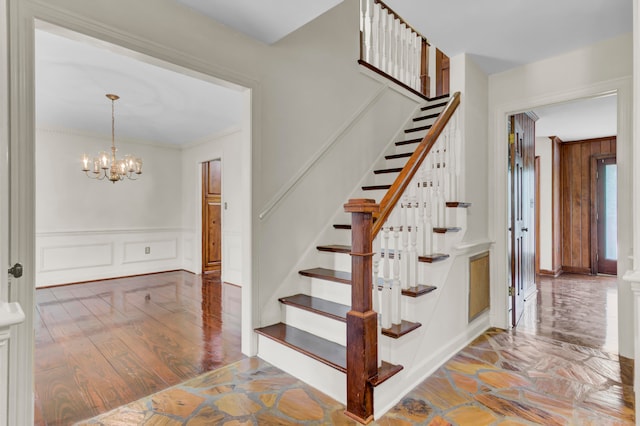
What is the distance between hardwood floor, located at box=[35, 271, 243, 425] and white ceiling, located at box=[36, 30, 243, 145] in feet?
6.82

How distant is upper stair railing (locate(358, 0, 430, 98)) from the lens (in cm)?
359

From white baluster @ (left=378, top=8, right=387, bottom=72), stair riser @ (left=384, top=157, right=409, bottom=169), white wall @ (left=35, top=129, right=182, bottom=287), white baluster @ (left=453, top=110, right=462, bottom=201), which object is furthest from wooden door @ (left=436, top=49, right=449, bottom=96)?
white wall @ (left=35, top=129, right=182, bottom=287)

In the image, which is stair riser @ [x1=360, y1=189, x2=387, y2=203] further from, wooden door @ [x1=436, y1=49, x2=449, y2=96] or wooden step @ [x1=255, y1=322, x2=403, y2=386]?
wooden door @ [x1=436, y1=49, x2=449, y2=96]

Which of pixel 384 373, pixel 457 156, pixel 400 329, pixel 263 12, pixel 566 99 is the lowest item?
pixel 384 373

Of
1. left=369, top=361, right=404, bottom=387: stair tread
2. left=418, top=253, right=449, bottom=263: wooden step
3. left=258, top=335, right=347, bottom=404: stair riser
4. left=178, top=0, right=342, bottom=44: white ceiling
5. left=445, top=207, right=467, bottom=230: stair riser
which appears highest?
left=178, top=0, right=342, bottom=44: white ceiling

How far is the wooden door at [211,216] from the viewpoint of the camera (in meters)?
6.03

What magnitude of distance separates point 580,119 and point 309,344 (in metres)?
5.21

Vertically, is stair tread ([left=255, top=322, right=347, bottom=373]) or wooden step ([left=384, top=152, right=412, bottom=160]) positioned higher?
wooden step ([left=384, top=152, right=412, bottom=160])

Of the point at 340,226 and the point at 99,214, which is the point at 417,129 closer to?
the point at 340,226

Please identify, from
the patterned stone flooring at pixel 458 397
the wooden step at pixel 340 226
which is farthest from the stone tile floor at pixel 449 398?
the wooden step at pixel 340 226

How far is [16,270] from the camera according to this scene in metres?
1.55

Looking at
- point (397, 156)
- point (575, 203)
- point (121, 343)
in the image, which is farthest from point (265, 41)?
point (575, 203)

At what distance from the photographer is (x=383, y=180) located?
11.6 ft

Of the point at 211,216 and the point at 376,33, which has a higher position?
the point at 376,33
